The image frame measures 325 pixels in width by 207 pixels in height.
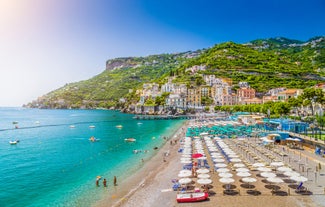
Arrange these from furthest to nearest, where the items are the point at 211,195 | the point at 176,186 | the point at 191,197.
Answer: the point at 176,186, the point at 211,195, the point at 191,197

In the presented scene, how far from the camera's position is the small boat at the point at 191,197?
16.2 m

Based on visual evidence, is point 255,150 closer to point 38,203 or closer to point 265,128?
point 265,128

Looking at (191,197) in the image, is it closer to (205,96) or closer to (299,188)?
(299,188)

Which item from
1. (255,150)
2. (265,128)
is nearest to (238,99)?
(265,128)

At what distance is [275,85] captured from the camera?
117000mm

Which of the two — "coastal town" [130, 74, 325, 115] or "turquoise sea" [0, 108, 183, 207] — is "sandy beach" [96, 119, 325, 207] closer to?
"turquoise sea" [0, 108, 183, 207]

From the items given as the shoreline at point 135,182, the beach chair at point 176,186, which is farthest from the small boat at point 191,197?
the shoreline at point 135,182

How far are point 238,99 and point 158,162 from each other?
89893 millimetres

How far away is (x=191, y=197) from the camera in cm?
1634

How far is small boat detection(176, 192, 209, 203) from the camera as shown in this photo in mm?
16234

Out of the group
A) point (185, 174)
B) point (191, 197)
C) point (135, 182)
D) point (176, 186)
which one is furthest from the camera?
point (135, 182)

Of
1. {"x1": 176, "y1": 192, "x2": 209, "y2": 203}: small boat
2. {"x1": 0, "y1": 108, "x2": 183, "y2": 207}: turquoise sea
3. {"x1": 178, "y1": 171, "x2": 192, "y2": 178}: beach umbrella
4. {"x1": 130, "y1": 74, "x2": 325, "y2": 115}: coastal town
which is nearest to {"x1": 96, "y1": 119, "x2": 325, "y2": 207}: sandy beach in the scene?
{"x1": 176, "y1": 192, "x2": 209, "y2": 203}: small boat

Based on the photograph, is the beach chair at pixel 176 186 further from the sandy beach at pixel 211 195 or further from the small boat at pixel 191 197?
the small boat at pixel 191 197

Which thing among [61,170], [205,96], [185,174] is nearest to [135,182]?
[185,174]
